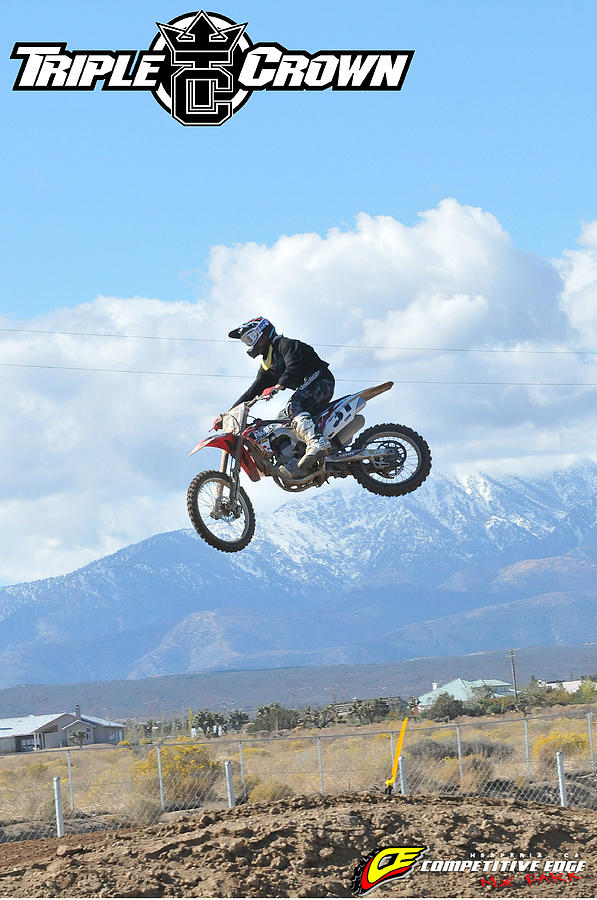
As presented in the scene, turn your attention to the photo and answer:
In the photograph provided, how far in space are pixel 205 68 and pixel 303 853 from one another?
11.3m

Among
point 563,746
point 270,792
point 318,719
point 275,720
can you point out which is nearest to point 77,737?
point 275,720

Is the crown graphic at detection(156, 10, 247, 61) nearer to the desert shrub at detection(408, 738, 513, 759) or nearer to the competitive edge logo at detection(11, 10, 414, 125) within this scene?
the competitive edge logo at detection(11, 10, 414, 125)

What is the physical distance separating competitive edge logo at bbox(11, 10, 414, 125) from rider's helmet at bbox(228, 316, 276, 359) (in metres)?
2.94

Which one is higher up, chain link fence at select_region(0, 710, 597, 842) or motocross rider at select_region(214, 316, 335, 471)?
motocross rider at select_region(214, 316, 335, 471)

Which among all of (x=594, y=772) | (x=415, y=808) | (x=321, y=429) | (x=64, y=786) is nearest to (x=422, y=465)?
(x=321, y=429)

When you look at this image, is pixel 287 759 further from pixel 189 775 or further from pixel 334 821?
pixel 334 821

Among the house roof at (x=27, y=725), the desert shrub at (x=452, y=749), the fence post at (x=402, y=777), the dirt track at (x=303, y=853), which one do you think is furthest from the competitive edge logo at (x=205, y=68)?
the house roof at (x=27, y=725)

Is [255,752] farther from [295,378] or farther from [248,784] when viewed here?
[295,378]

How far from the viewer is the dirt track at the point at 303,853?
14.2 m

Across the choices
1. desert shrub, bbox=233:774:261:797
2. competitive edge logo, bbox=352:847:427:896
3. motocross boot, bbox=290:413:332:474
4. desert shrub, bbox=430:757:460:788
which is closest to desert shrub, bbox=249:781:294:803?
desert shrub, bbox=233:774:261:797

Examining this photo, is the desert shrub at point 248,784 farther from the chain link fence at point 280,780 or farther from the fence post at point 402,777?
the fence post at point 402,777

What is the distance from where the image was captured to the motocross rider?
1628 centimetres

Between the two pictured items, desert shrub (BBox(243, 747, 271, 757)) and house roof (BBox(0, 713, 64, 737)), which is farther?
house roof (BBox(0, 713, 64, 737))

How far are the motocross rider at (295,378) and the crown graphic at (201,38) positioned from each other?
4.20 meters
